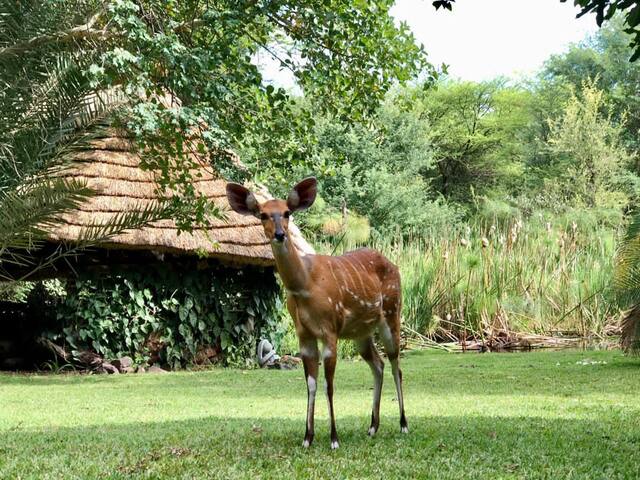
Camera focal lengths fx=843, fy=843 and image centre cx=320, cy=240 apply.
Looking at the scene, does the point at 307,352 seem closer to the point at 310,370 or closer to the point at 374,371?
the point at 310,370

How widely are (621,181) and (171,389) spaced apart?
29.3 m

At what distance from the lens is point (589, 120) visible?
112 feet

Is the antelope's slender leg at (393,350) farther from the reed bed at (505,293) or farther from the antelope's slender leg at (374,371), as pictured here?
the reed bed at (505,293)

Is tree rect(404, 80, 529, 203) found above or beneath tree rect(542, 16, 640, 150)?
beneath

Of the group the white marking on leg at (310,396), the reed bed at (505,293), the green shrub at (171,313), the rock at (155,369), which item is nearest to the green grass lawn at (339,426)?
the white marking on leg at (310,396)

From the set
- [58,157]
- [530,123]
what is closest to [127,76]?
[58,157]

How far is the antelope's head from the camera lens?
4.96 meters

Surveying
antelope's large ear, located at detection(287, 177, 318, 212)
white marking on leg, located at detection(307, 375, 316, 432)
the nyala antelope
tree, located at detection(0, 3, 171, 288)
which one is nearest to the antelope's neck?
the nyala antelope

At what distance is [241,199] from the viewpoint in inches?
206

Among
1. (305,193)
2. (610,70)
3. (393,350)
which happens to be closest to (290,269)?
(305,193)

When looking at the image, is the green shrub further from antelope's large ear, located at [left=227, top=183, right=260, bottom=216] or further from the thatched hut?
antelope's large ear, located at [left=227, top=183, right=260, bottom=216]

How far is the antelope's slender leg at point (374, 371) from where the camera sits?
217 inches

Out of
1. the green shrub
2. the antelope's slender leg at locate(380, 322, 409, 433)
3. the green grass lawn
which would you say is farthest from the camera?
the green shrub

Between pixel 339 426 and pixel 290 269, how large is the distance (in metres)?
1.60
